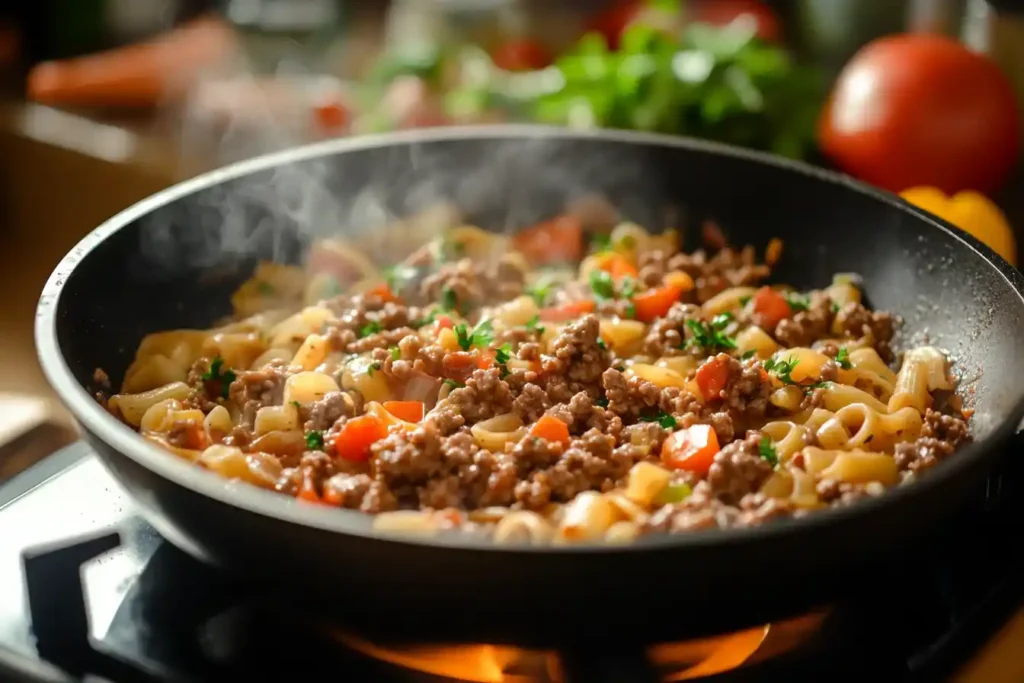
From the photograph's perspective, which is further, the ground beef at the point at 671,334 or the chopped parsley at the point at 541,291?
the chopped parsley at the point at 541,291

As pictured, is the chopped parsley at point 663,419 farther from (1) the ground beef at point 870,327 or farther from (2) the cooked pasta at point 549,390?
(1) the ground beef at point 870,327

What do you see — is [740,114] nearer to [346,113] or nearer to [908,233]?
[908,233]

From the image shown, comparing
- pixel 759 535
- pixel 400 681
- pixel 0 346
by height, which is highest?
pixel 759 535

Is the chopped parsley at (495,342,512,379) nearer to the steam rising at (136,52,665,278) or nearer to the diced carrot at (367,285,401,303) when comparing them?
the diced carrot at (367,285,401,303)

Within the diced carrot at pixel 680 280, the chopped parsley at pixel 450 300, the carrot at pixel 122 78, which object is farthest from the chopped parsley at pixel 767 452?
the carrot at pixel 122 78

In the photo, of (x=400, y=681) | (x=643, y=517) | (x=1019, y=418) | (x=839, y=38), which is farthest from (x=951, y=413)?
(x=839, y=38)
